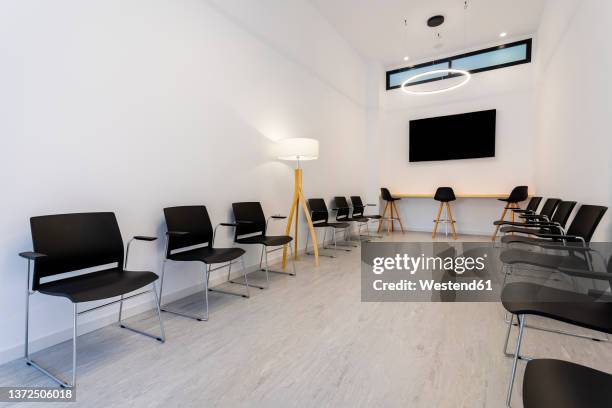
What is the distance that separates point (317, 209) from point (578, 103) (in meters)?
3.22

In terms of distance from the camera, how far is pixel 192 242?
8.84 ft

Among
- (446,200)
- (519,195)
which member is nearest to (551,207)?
(519,195)

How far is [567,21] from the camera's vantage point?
336 cm

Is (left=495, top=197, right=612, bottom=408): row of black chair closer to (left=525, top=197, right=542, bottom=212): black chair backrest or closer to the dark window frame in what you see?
(left=525, top=197, right=542, bottom=212): black chair backrest

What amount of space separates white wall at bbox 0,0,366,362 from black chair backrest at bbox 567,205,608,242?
307 centimetres

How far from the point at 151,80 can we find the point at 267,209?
1945mm

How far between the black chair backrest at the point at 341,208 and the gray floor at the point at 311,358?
8.87 ft

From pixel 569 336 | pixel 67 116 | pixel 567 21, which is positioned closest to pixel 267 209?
pixel 67 116

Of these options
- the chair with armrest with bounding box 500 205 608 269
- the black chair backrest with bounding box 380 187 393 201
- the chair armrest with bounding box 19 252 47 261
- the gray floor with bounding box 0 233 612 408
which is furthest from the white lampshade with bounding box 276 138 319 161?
the black chair backrest with bounding box 380 187 393 201

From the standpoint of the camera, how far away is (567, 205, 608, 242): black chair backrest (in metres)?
2.11

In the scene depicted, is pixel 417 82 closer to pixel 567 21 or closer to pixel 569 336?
pixel 567 21

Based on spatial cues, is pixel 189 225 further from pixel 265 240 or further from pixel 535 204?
pixel 535 204

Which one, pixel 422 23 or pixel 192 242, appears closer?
pixel 192 242

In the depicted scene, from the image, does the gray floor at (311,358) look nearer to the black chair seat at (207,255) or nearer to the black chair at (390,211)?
the black chair seat at (207,255)
